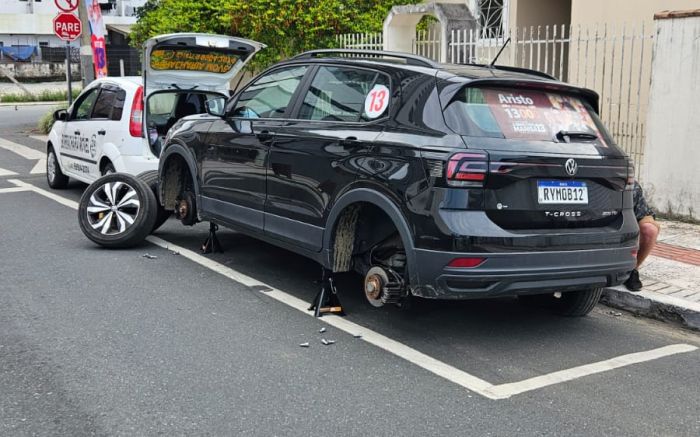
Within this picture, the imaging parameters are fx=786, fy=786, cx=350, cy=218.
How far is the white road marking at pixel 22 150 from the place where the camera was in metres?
15.3

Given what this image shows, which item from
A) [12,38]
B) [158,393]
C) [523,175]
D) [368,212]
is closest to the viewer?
[158,393]

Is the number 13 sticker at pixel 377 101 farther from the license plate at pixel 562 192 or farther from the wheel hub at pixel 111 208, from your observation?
the wheel hub at pixel 111 208

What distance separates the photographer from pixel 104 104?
9.84 m

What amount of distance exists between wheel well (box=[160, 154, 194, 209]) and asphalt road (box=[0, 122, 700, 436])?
3.05 ft

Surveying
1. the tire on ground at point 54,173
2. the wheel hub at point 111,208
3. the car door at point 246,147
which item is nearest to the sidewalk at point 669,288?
the car door at point 246,147

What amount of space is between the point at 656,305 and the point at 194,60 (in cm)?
569

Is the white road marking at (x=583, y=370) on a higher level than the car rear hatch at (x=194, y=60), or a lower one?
lower

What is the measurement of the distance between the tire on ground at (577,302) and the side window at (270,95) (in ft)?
8.63

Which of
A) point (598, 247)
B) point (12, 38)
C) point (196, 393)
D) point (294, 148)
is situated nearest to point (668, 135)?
point (598, 247)

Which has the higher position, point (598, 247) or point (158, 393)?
point (598, 247)

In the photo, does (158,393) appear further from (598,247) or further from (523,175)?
(598,247)

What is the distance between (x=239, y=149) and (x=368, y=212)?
1.57 metres

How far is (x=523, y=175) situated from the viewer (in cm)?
484

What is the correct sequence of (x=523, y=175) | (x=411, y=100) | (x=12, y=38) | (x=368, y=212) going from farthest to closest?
(x=12, y=38) → (x=368, y=212) → (x=411, y=100) → (x=523, y=175)
